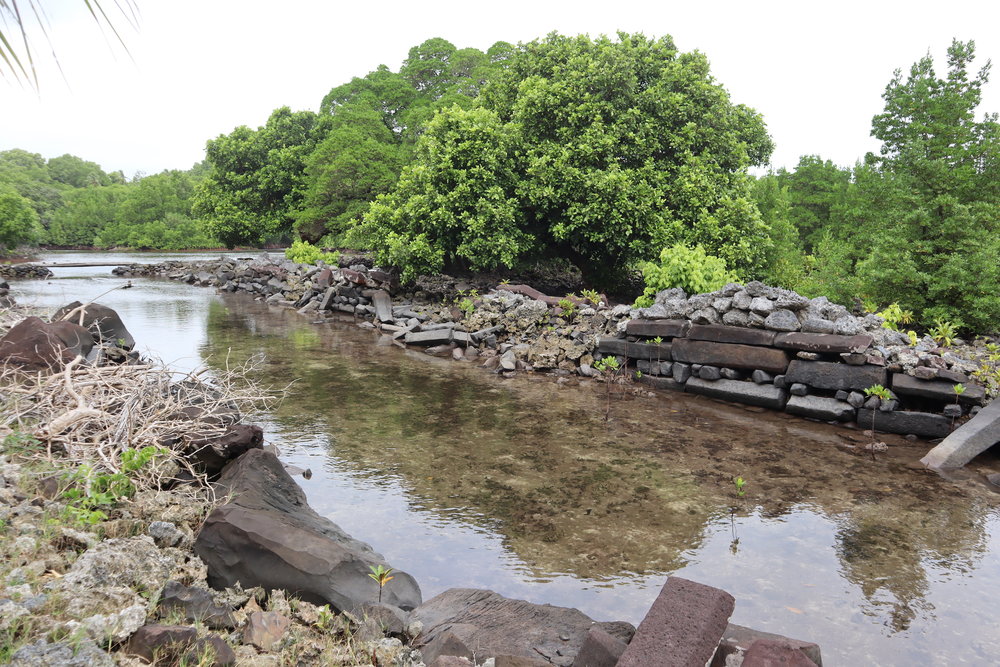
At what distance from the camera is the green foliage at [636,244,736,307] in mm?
10742

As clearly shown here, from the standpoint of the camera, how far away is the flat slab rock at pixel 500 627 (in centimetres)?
298

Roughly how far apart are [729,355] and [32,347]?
798 cm

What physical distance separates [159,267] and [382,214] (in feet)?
74.2

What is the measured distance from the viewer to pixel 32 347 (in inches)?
225

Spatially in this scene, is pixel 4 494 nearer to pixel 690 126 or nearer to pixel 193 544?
pixel 193 544

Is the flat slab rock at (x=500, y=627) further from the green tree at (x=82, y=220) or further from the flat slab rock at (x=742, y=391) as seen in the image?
the green tree at (x=82, y=220)

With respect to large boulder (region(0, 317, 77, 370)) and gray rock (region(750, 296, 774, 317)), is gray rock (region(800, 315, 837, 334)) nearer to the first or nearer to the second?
gray rock (region(750, 296, 774, 317))

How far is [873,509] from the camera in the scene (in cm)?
517

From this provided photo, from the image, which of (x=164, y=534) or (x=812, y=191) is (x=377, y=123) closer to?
(x=812, y=191)

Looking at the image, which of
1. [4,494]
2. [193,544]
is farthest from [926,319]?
[4,494]

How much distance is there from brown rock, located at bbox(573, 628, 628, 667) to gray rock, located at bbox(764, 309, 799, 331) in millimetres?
6324

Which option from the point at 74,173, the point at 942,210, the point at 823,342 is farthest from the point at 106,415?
the point at 74,173

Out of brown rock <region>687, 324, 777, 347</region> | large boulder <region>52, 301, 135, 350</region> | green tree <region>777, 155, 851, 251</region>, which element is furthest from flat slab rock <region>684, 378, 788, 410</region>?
Answer: green tree <region>777, 155, 851, 251</region>

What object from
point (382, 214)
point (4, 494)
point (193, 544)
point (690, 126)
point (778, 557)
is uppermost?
point (690, 126)
